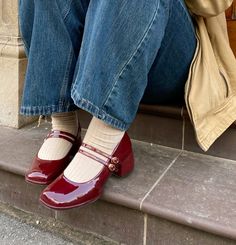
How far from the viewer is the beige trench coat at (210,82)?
115cm

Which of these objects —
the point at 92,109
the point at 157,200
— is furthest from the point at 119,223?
the point at 92,109

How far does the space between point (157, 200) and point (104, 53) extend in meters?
0.43

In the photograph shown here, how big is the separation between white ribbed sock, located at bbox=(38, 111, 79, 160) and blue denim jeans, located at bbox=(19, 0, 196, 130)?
0.10m

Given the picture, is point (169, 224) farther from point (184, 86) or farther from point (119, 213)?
point (184, 86)

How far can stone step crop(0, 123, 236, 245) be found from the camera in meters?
1.02

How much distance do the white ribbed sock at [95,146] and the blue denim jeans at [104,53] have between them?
0.05 metres

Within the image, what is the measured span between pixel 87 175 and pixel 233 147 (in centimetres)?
59

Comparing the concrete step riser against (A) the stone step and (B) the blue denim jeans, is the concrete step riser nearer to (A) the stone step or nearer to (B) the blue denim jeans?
(A) the stone step

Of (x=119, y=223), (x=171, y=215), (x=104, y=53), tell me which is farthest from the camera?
(x=119, y=223)

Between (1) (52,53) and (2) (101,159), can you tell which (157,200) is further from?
(1) (52,53)

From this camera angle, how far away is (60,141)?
1193 mm

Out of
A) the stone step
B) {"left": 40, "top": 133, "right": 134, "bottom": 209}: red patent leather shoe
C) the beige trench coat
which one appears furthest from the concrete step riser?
the beige trench coat

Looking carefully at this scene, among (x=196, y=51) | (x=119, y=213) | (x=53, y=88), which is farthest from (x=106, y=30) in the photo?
(x=119, y=213)

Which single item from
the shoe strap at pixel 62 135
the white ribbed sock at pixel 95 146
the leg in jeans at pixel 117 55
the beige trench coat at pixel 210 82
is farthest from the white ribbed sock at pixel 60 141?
the beige trench coat at pixel 210 82
